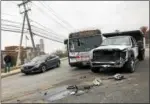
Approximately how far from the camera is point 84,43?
17719 millimetres

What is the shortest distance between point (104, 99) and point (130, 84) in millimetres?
2659

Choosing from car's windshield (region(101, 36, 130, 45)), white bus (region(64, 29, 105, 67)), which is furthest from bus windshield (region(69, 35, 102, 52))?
car's windshield (region(101, 36, 130, 45))

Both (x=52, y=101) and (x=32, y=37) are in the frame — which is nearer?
(x=52, y=101)

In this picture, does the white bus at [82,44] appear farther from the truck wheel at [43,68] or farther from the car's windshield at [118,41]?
the truck wheel at [43,68]

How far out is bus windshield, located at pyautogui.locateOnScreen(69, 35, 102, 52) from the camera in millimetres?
17391

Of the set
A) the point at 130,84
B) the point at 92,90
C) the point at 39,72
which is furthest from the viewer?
the point at 39,72

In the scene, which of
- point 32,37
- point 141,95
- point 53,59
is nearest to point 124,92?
point 141,95

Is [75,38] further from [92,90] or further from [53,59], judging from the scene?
[92,90]

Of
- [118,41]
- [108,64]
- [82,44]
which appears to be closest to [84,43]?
[82,44]

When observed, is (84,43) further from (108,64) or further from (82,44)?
(108,64)

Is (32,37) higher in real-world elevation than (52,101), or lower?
higher

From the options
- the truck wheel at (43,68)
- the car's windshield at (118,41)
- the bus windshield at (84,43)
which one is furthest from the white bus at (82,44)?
the truck wheel at (43,68)

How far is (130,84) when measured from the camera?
10047mm

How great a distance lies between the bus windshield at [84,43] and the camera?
17.4 m
